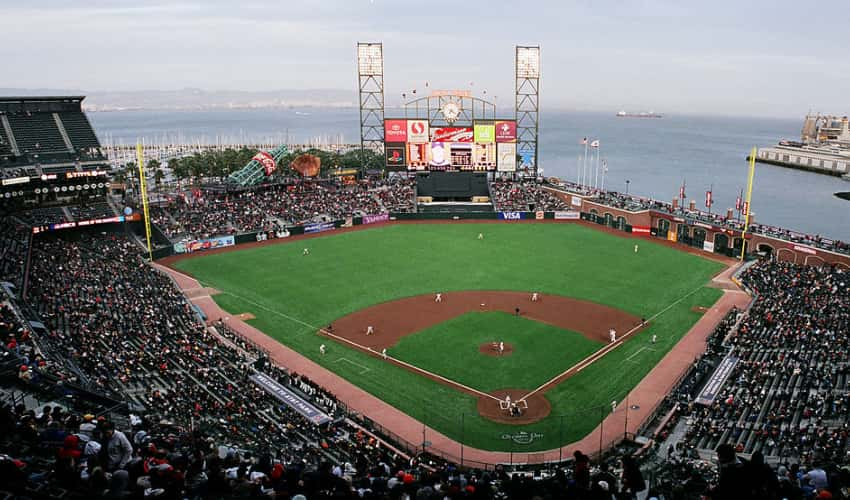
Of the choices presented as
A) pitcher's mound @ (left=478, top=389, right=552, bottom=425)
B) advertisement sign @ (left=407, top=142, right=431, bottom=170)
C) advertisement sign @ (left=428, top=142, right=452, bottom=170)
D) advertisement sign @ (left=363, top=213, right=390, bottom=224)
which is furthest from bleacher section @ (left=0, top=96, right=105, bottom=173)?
pitcher's mound @ (left=478, top=389, right=552, bottom=425)

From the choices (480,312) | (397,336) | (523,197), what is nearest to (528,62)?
(523,197)

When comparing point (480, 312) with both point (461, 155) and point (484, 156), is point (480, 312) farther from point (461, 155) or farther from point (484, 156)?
point (461, 155)

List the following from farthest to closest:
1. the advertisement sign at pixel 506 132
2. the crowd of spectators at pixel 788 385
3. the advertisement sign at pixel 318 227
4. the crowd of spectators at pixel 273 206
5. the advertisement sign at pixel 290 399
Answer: the advertisement sign at pixel 506 132
the advertisement sign at pixel 318 227
the crowd of spectators at pixel 273 206
the advertisement sign at pixel 290 399
the crowd of spectators at pixel 788 385

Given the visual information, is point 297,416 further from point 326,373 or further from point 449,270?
point 449,270

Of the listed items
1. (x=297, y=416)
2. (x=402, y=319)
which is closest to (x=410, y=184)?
(x=402, y=319)

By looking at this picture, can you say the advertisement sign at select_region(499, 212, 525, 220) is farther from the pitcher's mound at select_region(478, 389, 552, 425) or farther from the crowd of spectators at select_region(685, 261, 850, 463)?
the pitcher's mound at select_region(478, 389, 552, 425)

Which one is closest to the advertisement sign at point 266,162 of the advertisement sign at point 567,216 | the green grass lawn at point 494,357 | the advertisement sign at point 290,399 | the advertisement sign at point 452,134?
the advertisement sign at point 452,134

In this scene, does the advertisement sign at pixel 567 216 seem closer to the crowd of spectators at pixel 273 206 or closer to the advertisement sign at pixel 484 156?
the advertisement sign at pixel 484 156
